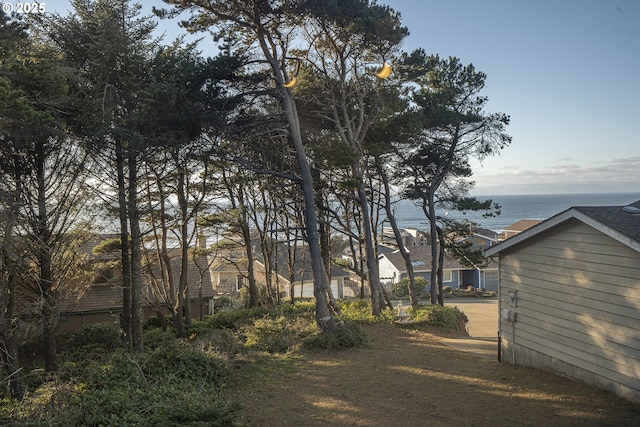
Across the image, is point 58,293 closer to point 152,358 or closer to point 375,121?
point 152,358

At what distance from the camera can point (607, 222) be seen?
284 inches

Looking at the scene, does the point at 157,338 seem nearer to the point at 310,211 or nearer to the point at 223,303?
the point at 310,211

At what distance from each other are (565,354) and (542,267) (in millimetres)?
1638

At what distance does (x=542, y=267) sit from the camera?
8.77 m

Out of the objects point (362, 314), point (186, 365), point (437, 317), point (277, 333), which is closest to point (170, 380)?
point (186, 365)

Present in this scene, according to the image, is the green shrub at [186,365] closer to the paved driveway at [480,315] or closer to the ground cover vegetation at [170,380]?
the ground cover vegetation at [170,380]

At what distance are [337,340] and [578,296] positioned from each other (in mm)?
5855

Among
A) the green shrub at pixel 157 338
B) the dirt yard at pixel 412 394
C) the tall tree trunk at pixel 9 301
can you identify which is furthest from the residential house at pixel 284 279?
the dirt yard at pixel 412 394

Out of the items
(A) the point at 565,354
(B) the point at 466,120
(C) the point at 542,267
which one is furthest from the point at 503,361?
(B) the point at 466,120

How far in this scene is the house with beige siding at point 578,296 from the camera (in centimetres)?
693

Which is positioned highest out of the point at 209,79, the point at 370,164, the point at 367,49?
the point at 367,49

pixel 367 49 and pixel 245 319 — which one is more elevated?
pixel 367 49

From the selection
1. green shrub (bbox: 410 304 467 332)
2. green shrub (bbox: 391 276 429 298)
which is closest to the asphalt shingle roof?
green shrub (bbox: 410 304 467 332)

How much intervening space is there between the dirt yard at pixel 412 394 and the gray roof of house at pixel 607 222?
256 centimetres
